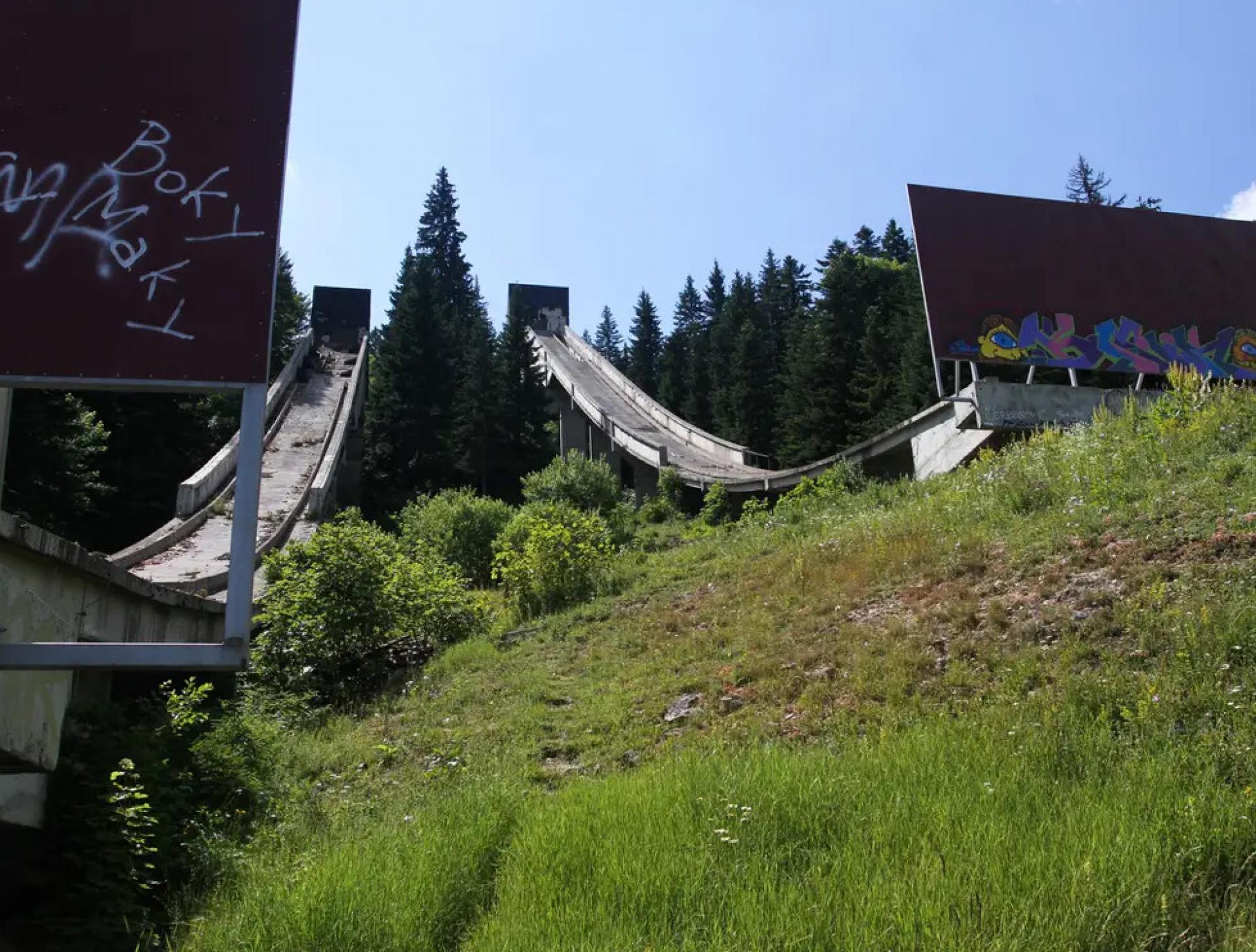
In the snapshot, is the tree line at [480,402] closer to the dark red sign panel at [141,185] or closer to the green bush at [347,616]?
the green bush at [347,616]

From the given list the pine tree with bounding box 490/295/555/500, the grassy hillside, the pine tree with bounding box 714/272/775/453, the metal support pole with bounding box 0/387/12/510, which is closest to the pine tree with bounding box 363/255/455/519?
the pine tree with bounding box 490/295/555/500

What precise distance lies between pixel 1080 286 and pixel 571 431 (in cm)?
2964

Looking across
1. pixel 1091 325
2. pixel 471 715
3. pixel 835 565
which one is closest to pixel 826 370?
pixel 1091 325

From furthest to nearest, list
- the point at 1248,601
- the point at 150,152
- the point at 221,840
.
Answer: the point at 221,840
the point at 1248,601
the point at 150,152

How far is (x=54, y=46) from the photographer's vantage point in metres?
3.96

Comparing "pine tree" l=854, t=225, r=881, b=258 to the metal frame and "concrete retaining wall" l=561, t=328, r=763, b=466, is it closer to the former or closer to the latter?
"concrete retaining wall" l=561, t=328, r=763, b=466

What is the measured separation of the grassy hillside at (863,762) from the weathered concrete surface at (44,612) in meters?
1.49

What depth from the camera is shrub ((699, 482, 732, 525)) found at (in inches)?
1042

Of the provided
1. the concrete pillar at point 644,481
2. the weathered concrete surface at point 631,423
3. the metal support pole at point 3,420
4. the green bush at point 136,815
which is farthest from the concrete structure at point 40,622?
the concrete pillar at point 644,481

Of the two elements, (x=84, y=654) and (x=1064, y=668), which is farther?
(x=1064, y=668)

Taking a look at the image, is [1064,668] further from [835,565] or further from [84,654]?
[84,654]

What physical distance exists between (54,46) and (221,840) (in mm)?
5311

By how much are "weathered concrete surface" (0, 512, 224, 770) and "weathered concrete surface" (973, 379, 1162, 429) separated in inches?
630

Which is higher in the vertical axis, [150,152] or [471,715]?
[150,152]
